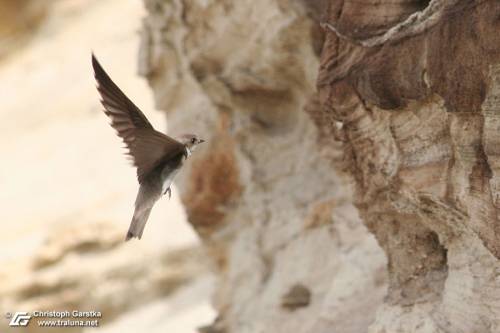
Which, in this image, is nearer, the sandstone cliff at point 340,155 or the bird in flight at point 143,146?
the sandstone cliff at point 340,155

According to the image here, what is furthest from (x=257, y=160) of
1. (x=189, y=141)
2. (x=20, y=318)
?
(x=20, y=318)

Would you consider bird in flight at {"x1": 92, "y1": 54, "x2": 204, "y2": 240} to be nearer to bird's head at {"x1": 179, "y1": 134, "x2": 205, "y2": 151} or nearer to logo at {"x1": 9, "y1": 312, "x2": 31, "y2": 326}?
bird's head at {"x1": 179, "y1": 134, "x2": 205, "y2": 151}

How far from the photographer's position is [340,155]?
423 cm

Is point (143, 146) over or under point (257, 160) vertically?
under

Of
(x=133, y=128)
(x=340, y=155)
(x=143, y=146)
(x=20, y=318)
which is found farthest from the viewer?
(x=20, y=318)

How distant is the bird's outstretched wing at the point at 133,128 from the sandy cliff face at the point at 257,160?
1.04 m

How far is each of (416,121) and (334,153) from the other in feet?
4.59

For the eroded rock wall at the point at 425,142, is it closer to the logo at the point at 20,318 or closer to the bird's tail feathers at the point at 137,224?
the bird's tail feathers at the point at 137,224

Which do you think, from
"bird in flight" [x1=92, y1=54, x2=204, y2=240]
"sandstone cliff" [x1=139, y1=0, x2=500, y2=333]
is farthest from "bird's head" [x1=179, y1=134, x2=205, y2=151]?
"sandstone cliff" [x1=139, y1=0, x2=500, y2=333]

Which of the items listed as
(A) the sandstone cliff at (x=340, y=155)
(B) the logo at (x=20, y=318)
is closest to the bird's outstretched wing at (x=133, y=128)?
(A) the sandstone cliff at (x=340, y=155)

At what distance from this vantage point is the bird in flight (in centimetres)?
312

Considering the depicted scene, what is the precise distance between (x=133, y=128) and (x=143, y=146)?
4.8 inches

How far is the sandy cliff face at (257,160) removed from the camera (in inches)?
168

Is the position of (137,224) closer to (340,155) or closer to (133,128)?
(133,128)
